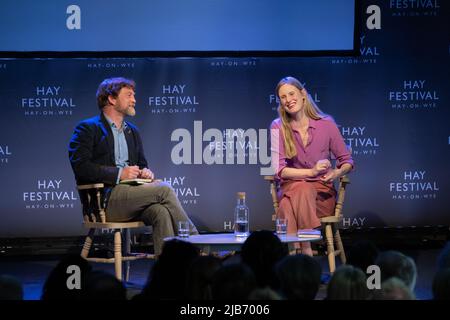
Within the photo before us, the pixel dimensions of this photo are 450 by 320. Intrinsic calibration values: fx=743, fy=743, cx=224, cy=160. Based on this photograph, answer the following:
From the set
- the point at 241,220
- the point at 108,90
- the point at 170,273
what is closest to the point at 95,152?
the point at 108,90

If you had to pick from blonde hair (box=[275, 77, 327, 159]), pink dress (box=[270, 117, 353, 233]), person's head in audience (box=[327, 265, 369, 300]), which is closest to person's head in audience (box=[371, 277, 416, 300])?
person's head in audience (box=[327, 265, 369, 300])

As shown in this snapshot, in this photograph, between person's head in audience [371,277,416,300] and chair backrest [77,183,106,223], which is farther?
chair backrest [77,183,106,223]

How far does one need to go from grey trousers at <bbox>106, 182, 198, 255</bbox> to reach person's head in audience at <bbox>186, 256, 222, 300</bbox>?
1990 mm

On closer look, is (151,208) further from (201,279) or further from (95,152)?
(201,279)

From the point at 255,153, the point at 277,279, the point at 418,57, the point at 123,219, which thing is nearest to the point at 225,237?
the point at 123,219

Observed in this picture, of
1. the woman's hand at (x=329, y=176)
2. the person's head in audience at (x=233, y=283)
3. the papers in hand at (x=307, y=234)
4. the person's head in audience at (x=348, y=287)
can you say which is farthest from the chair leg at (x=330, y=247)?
the person's head in audience at (x=233, y=283)

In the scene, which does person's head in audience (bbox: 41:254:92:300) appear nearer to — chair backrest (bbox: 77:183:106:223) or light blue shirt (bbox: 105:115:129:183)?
chair backrest (bbox: 77:183:106:223)

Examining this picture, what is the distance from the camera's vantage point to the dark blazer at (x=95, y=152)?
468 centimetres

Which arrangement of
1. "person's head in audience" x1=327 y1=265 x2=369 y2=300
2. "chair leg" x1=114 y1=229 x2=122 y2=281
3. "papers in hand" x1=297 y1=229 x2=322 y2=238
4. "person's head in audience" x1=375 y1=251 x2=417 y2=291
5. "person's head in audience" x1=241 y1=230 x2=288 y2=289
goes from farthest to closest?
1. "chair leg" x1=114 y1=229 x2=122 y2=281
2. "papers in hand" x1=297 y1=229 x2=322 y2=238
3. "person's head in audience" x1=241 y1=230 x2=288 y2=289
4. "person's head in audience" x1=375 y1=251 x2=417 y2=291
5. "person's head in audience" x1=327 y1=265 x2=369 y2=300

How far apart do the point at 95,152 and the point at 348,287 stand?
276cm

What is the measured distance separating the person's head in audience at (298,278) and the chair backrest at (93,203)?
7.57 ft

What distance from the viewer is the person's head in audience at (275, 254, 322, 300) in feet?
8.24

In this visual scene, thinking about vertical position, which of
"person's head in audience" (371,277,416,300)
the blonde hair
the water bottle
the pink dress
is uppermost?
the blonde hair

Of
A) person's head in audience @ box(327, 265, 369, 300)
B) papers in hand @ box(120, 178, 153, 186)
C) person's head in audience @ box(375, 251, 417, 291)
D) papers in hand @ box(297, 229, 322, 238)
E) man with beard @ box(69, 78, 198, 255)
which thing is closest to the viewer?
person's head in audience @ box(327, 265, 369, 300)
